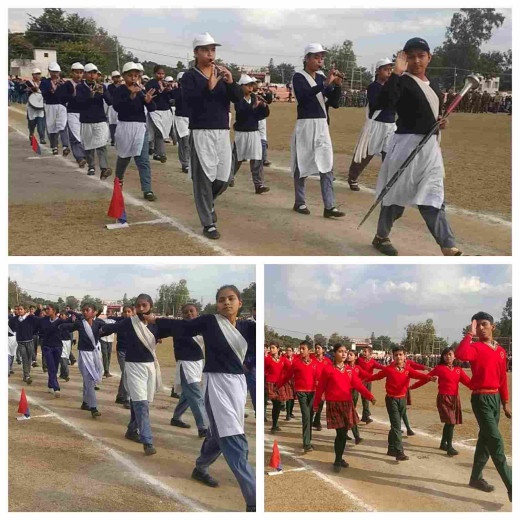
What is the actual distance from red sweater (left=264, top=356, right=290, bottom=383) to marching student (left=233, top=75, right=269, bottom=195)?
7.85 ft

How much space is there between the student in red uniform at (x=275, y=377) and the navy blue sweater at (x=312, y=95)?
2.71 metres

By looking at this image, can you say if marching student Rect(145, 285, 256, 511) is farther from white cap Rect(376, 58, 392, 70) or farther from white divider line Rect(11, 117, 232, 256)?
white cap Rect(376, 58, 392, 70)

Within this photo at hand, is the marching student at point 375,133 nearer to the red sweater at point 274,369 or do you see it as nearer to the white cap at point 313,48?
the white cap at point 313,48

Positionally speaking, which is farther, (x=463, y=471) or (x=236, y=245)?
(x=236, y=245)

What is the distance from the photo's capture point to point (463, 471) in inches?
256

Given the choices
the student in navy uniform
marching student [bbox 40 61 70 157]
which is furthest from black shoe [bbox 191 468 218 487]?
marching student [bbox 40 61 70 157]

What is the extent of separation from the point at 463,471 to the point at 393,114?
5084mm

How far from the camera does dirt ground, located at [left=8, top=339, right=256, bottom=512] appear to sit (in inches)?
216

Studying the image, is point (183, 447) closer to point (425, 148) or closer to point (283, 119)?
point (425, 148)

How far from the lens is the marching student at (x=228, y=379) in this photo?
5.25 m

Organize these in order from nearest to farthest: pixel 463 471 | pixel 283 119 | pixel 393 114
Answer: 1. pixel 463 471
2. pixel 393 114
3. pixel 283 119

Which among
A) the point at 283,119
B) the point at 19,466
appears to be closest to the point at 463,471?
the point at 19,466

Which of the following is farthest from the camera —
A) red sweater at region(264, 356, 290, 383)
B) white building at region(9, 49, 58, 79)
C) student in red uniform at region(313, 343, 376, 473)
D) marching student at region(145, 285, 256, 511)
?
white building at region(9, 49, 58, 79)

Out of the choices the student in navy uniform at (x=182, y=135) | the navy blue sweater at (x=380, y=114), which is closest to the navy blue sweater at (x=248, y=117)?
the student in navy uniform at (x=182, y=135)
